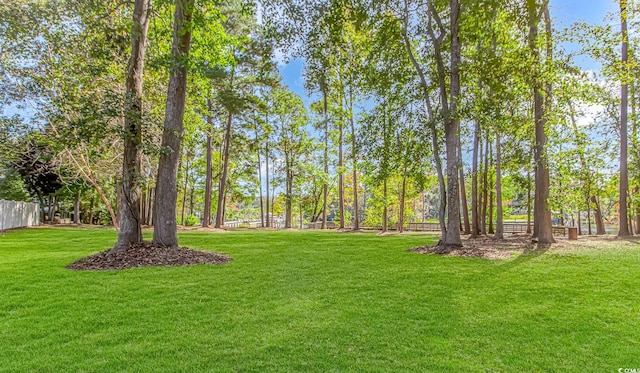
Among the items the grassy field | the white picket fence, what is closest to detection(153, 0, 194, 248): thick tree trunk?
the grassy field

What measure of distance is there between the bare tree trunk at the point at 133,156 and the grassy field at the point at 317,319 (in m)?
1.45

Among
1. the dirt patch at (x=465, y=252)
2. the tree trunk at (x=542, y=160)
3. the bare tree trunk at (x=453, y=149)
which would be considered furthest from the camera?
the tree trunk at (x=542, y=160)

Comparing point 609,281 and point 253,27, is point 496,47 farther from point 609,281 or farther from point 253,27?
point 253,27

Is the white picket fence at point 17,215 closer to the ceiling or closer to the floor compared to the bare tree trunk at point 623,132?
closer to the floor

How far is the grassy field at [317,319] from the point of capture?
100 inches

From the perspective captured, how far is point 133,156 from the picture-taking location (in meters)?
7.23

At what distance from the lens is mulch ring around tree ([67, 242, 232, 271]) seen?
6122 millimetres

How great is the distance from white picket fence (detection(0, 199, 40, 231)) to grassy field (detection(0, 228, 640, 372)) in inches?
447

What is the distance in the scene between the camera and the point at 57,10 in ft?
24.7

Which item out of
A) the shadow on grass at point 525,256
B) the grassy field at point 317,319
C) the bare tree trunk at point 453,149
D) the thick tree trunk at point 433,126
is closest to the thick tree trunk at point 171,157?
the grassy field at point 317,319

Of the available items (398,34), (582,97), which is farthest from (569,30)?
(398,34)

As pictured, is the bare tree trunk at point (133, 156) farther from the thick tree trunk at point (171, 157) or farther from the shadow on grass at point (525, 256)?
the shadow on grass at point (525, 256)

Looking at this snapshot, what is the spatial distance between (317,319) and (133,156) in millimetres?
6060

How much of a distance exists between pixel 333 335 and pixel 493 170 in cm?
1454
